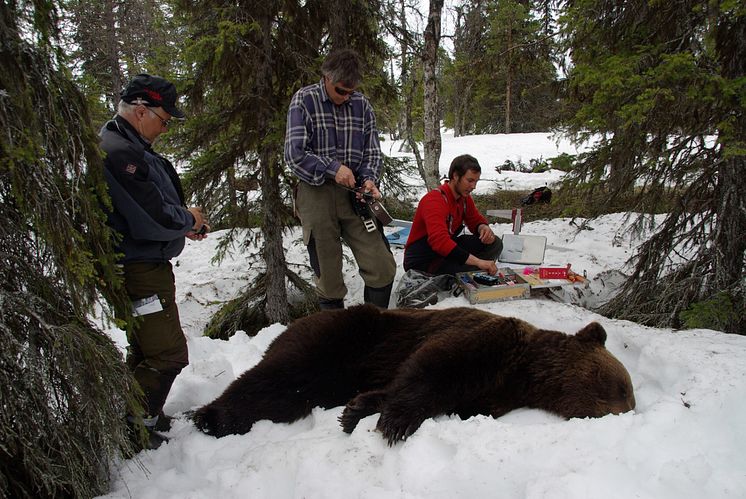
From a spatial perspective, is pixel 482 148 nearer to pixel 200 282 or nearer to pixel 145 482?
pixel 200 282

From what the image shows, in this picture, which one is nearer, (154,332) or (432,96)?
(154,332)

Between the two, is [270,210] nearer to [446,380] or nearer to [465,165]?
[465,165]

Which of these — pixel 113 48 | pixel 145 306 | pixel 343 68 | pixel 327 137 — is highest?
pixel 113 48

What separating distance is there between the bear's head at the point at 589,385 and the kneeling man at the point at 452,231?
2.40 meters

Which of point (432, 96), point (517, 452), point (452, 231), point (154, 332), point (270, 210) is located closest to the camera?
point (517, 452)

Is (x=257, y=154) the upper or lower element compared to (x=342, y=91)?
lower

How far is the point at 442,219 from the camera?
5.63 m

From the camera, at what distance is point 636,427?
96.9 inches

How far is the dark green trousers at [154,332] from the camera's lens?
288 cm

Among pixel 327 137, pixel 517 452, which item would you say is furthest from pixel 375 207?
pixel 517 452

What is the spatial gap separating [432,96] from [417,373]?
8.22 m

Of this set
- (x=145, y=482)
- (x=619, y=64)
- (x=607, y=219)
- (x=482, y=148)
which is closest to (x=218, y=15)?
(x=619, y=64)

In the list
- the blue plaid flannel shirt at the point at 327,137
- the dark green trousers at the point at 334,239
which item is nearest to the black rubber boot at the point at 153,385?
the dark green trousers at the point at 334,239

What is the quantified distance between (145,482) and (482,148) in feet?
88.7
